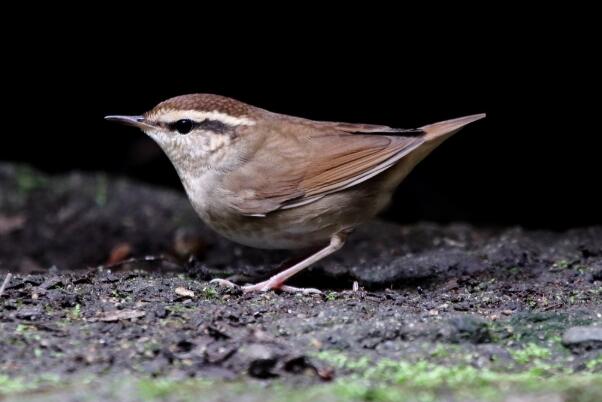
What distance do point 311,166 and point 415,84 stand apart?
4.92 metres

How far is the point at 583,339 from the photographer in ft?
13.4

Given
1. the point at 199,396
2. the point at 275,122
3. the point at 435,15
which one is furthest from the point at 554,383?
the point at 435,15

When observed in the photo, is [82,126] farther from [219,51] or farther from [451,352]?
[451,352]

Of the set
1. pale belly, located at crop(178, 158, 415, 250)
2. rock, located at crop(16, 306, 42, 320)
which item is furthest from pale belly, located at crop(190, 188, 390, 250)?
rock, located at crop(16, 306, 42, 320)

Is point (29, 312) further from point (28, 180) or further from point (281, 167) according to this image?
point (28, 180)

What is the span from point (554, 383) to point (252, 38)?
7439 mm

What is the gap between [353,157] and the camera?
5.60 meters

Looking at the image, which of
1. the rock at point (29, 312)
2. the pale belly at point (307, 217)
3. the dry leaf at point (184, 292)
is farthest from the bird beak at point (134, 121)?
the rock at point (29, 312)

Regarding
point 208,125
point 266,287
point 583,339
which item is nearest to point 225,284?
point 266,287

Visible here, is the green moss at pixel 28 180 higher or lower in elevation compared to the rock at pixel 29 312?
higher

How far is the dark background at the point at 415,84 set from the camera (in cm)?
A: 998

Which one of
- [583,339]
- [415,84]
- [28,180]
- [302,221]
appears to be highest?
[415,84]

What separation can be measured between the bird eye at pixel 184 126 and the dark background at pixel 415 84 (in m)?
4.60

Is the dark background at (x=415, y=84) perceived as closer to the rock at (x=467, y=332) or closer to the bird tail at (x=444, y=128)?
the bird tail at (x=444, y=128)
